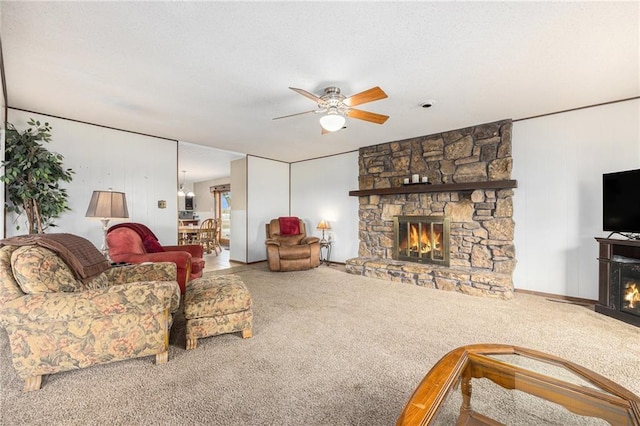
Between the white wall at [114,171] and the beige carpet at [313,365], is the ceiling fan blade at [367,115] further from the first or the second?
the white wall at [114,171]

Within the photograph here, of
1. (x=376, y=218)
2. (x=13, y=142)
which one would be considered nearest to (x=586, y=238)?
(x=376, y=218)

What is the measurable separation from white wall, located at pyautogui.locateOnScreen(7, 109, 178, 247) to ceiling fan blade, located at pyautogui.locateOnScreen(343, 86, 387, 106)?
340 centimetres

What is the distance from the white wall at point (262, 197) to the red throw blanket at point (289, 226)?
701 millimetres

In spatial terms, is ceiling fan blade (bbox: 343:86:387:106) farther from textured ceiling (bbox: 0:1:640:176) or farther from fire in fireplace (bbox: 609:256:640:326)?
fire in fireplace (bbox: 609:256:640:326)

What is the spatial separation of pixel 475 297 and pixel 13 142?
5.82 m

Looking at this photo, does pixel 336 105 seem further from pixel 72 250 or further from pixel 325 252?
pixel 325 252

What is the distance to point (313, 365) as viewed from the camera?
1.95 meters

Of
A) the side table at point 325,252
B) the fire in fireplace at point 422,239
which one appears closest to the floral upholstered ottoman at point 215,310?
the fire in fireplace at point 422,239

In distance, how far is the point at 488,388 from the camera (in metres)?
1.46

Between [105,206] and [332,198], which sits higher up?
[332,198]

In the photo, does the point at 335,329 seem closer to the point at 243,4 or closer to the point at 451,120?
the point at 243,4

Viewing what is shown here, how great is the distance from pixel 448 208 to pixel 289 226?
3.14 metres

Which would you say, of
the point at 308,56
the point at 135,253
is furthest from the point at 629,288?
the point at 135,253

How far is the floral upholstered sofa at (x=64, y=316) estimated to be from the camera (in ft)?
5.31
